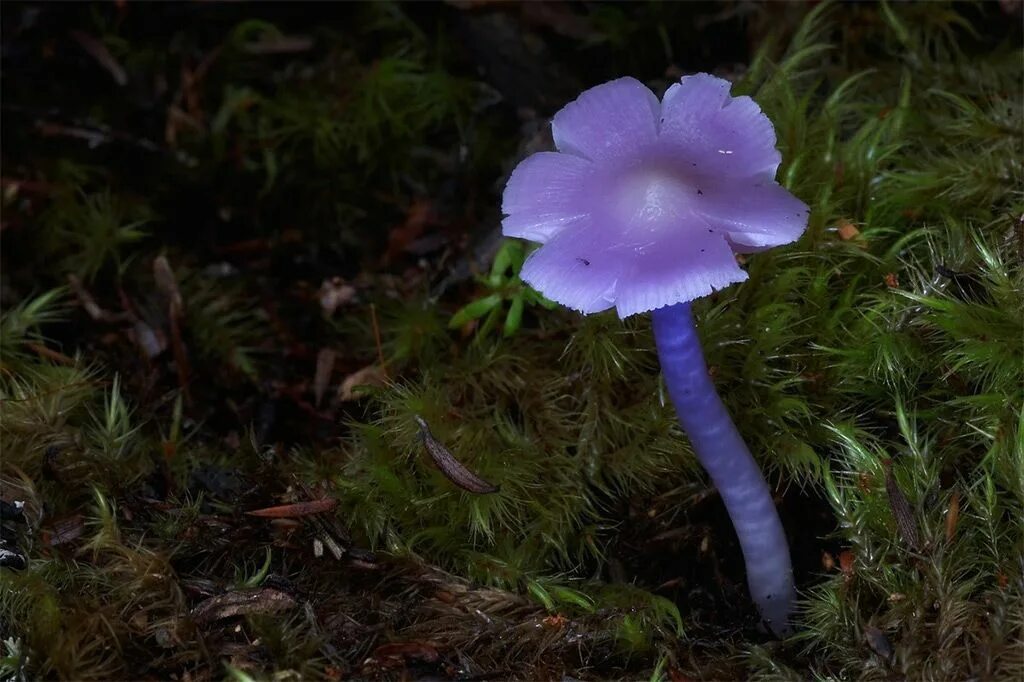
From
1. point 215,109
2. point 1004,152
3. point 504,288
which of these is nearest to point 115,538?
point 504,288

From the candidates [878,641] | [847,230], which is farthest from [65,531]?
[847,230]

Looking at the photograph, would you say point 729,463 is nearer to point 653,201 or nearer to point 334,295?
point 653,201

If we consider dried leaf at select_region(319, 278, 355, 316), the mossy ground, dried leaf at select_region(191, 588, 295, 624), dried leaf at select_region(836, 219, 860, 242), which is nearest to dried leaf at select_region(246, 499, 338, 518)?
the mossy ground

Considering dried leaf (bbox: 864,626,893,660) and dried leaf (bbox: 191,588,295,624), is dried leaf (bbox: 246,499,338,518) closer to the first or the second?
dried leaf (bbox: 191,588,295,624)

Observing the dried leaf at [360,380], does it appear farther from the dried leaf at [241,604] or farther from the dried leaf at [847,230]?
the dried leaf at [847,230]

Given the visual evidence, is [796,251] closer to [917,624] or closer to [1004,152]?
[1004,152]

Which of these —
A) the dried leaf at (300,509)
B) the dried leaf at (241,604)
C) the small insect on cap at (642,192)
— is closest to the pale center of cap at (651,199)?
the small insect on cap at (642,192)

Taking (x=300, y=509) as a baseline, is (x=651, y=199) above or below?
above
